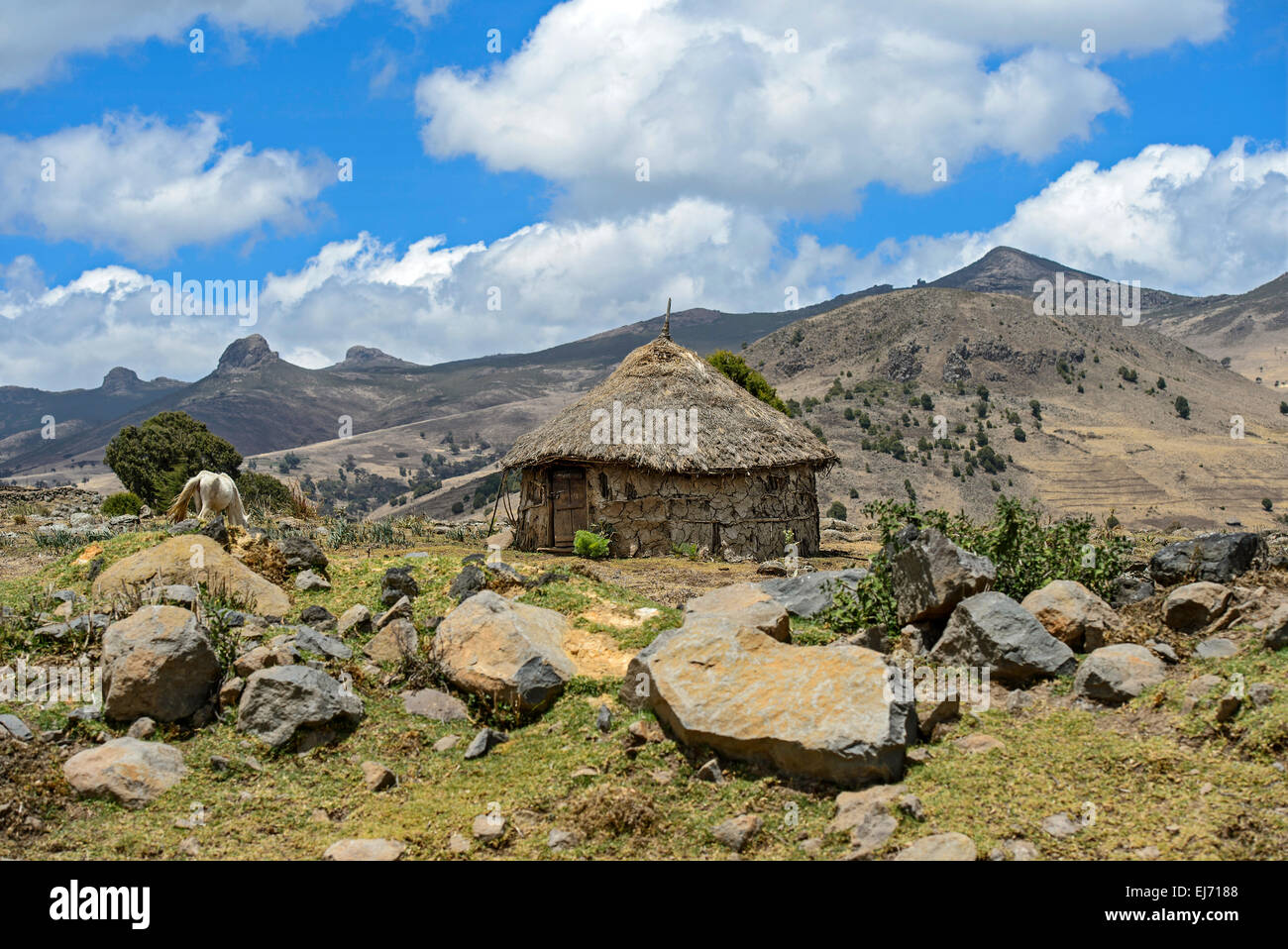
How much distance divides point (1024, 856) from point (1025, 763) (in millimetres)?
1059

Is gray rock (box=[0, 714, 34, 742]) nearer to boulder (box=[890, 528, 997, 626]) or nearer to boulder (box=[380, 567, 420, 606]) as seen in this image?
boulder (box=[380, 567, 420, 606])

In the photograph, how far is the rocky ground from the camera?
5.22m

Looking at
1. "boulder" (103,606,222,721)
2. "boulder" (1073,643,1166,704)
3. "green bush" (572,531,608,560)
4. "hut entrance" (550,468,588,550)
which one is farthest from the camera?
"hut entrance" (550,468,588,550)

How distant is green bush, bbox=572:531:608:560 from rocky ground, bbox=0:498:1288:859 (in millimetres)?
7639

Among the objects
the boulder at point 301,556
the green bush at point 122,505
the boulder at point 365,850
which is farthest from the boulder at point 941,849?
the green bush at point 122,505

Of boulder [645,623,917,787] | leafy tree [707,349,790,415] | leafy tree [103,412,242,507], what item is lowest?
boulder [645,623,917,787]

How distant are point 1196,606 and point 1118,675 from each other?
1.39m

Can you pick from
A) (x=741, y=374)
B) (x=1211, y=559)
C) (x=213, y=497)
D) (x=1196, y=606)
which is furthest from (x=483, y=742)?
(x=741, y=374)

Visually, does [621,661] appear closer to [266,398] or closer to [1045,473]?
[1045,473]

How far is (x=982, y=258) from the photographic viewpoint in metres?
184

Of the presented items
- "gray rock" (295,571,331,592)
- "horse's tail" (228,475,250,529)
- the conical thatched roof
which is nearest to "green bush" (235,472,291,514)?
the conical thatched roof
